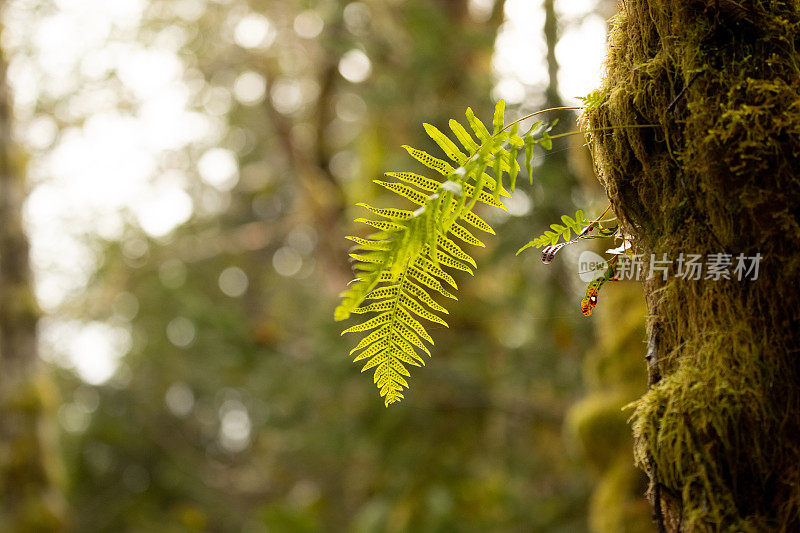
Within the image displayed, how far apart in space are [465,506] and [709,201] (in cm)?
680

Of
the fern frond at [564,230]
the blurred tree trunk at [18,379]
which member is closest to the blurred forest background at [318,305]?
the blurred tree trunk at [18,379]

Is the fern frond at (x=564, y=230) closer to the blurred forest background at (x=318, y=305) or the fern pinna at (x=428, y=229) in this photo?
the fern pinna at (x=428, y=229)

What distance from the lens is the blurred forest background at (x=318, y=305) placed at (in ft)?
18.4

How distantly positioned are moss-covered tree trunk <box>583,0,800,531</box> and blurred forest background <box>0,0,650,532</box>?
9.77 ft

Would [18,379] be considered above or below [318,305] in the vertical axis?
below

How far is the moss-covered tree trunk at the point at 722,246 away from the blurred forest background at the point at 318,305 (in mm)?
2979

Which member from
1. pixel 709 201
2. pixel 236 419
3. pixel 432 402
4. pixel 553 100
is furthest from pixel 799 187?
pixel 236 419

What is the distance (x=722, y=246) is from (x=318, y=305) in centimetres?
842

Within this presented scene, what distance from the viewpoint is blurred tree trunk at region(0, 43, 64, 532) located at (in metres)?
6.46

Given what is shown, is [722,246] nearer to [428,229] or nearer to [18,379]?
[428,229]

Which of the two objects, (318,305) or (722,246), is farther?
(318,305)

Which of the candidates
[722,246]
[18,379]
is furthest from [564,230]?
[18,379]

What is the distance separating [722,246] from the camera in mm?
1080

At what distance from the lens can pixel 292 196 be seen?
46.7ft
